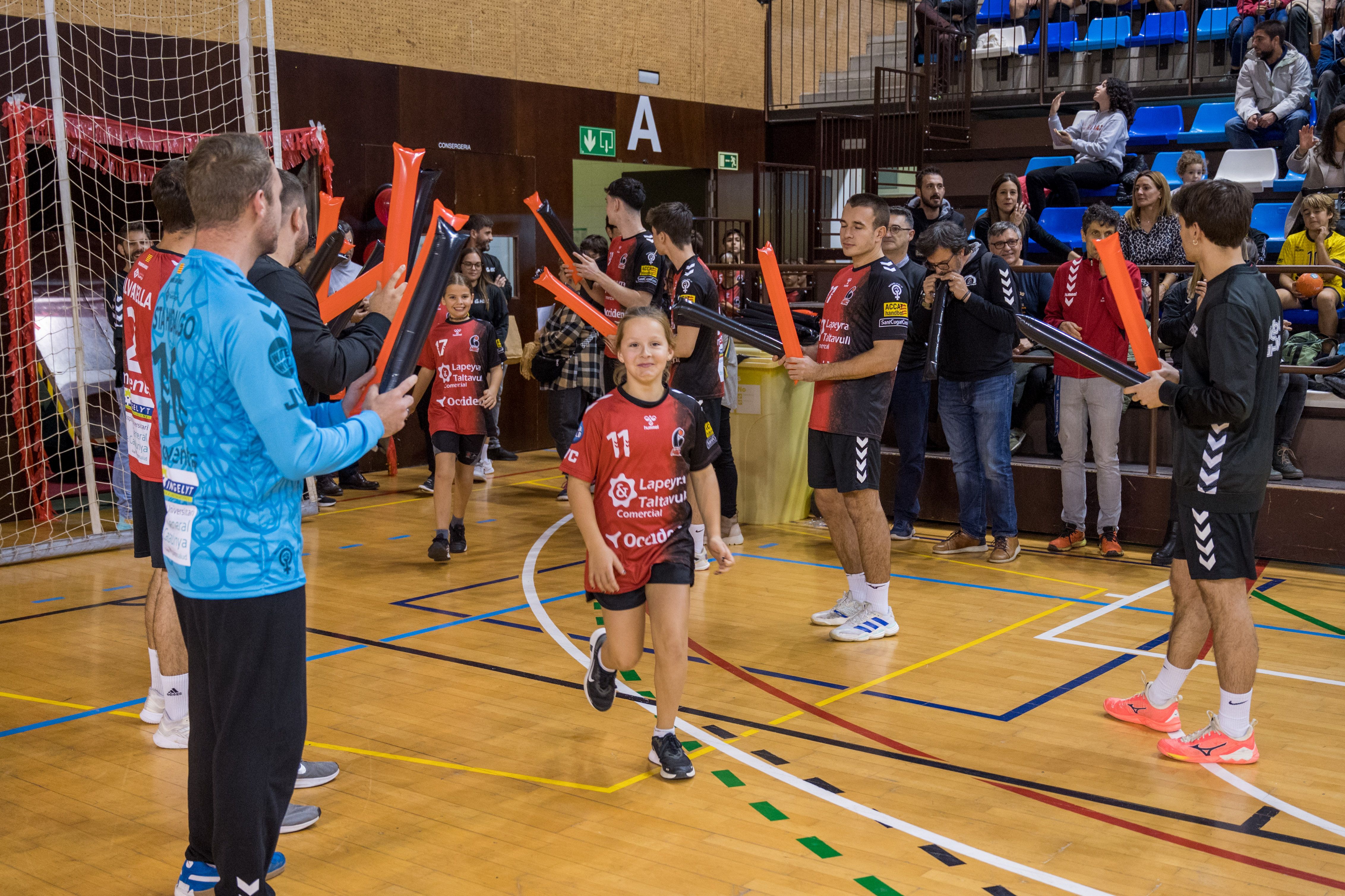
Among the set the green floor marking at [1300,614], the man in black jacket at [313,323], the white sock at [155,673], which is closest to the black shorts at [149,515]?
the white sock at [155,673]

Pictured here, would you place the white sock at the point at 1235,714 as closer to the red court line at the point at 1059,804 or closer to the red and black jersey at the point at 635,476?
the red court line at the point at 1059,804

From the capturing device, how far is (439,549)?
7.42 meters

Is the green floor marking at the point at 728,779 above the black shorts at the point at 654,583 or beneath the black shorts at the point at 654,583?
beneath

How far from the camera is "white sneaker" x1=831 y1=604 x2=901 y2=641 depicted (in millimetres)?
5711

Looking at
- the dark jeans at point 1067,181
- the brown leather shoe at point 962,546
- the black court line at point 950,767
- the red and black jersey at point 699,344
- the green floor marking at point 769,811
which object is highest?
the dark jeans at point 1067,181

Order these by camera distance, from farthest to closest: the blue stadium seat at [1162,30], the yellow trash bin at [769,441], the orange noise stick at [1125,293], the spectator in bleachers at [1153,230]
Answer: the blue stadium seat at [1162,30] → the yellow trash bin at [769,441] → the spectator in bleachers at [1153,230] → the orange noise stick at [1125,293]

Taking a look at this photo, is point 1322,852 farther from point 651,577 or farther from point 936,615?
point 936,615

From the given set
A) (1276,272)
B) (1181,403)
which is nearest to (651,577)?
(1181,403)

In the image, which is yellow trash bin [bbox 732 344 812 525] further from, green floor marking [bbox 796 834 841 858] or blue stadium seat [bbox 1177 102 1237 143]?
blue stadium seat [bbox 1177 102 1237 143]

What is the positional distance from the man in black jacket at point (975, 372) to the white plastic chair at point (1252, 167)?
471 centimetres

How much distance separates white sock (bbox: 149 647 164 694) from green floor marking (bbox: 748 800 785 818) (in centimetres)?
233

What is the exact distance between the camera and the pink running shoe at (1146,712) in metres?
4.50

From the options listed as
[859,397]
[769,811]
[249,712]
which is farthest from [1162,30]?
[249,712]

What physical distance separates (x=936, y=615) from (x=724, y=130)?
958 cm
